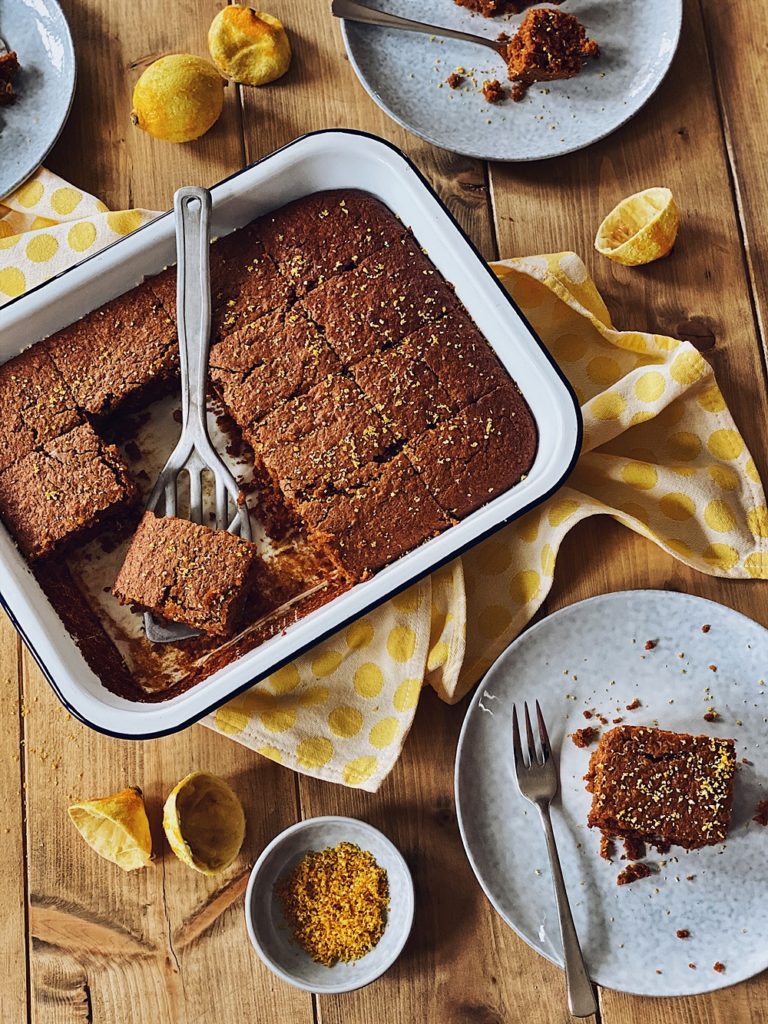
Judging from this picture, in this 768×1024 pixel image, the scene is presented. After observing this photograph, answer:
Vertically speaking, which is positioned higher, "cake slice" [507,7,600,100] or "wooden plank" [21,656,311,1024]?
"cake slice" [507,7,600,100]

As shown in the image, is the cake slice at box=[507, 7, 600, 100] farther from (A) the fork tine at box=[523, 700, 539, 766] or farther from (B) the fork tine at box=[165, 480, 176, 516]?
(A) the fork tine at box=[523, 700, 539, 766]

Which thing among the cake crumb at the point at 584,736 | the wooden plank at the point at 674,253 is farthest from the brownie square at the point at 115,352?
the cake crumb at the point at 584,736

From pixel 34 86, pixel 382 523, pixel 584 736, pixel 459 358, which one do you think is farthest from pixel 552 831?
pixel 34 86

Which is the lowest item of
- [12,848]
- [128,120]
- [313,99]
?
[12,848]

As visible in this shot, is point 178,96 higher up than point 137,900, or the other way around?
point 178,96

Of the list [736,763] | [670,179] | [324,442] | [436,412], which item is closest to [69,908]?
[324,442]

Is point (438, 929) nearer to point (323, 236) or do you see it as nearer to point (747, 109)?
point (323, 236)

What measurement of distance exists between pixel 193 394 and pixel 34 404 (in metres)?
0.39

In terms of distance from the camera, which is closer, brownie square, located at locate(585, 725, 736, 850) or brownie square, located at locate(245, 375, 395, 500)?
brownie square, located at locate(585, 725, 736, 850)

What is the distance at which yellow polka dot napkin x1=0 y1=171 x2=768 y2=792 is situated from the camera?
8.09 ft

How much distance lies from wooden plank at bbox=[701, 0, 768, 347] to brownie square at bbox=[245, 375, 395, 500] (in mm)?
1106

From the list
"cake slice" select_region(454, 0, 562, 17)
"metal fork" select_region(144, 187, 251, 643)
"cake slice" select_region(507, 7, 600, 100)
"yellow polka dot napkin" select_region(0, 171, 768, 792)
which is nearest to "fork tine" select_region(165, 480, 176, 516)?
"metal fork" select_region(144, 187, 251, 643)

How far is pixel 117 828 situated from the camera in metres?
2.41

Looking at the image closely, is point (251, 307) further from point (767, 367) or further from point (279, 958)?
point (279, 958)
